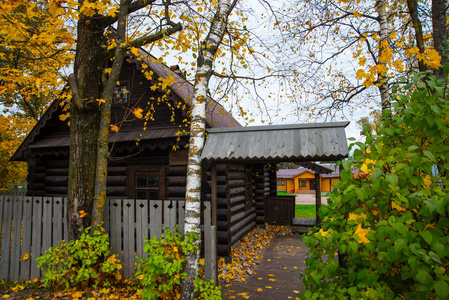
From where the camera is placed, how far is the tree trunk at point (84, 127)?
5.62 m

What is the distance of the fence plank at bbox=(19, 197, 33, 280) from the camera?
6195 millimetres

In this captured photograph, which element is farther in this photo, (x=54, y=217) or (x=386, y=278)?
(x=54, y=217)

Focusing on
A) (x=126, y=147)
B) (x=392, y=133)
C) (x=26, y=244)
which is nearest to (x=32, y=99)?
(x=126, y=147)

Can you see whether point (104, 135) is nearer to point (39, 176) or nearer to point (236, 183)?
point (236, 183)

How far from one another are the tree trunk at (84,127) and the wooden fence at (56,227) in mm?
567

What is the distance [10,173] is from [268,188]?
1518 cm

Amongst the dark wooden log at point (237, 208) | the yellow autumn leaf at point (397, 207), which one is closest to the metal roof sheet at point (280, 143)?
the yellow autumn leaf at point (397, 207)

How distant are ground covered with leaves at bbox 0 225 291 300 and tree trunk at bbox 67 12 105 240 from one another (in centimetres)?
109

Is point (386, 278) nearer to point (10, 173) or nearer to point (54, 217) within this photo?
point (54, 217)

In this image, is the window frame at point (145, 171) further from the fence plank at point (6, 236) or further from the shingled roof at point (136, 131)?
the fence plank at point (6, 236)

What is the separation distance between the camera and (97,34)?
615cm

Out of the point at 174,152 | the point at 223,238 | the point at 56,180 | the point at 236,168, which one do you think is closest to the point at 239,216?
the point at 236,168

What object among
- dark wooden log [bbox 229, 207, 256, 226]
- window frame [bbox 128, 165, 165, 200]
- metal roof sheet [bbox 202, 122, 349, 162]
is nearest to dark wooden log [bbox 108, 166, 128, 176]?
window frame [bbox 128, 165, 165, 200]

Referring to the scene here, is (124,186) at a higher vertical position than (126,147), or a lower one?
lower
